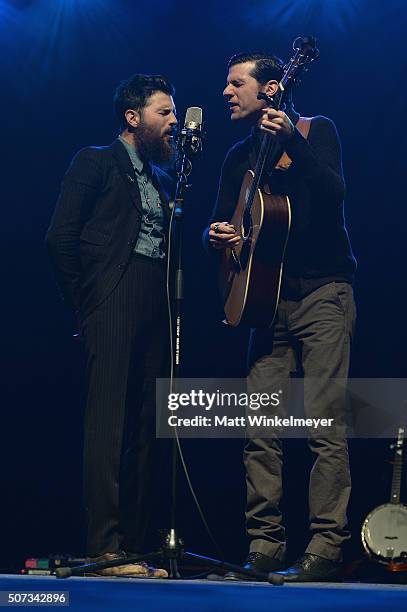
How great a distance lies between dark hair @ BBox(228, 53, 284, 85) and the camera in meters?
4.05

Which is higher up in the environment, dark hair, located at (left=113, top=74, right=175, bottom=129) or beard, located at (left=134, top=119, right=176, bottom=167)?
dark hair, located at (left=113, top=74, right=175, bottom=129)

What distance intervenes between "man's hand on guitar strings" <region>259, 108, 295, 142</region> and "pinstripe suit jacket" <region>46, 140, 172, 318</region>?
0.70m

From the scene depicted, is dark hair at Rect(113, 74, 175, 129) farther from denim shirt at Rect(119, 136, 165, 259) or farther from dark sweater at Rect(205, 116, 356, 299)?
dark sweater at Rect(205, 116, 356, 299)

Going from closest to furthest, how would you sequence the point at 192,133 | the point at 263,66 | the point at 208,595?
the point at 208,595 → the point at 192,133 → the point at 263,66

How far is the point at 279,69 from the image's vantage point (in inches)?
161

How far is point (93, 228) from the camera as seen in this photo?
3.93 meters

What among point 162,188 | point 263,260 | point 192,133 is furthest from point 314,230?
point 162,188

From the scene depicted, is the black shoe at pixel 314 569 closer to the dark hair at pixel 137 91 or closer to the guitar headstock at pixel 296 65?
the guitar headstock at pixel 296 65

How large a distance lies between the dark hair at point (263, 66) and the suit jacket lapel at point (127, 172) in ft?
2.10

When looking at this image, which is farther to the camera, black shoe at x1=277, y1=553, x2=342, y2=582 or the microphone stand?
black shoe at x1=277, y1=553, x2=342, y2=582

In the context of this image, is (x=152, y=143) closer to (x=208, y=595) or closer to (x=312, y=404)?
(x=312, y=404)

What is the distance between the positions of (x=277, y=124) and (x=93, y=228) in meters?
0.92

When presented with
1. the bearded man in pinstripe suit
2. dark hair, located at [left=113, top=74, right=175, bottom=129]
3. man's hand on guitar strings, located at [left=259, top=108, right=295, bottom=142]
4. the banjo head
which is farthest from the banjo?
dark hair, located at [left=113, top=74, right=175, bottom=129]

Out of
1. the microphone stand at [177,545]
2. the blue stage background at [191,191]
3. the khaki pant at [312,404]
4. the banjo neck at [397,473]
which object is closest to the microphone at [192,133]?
the microphone stand at [177,545]
